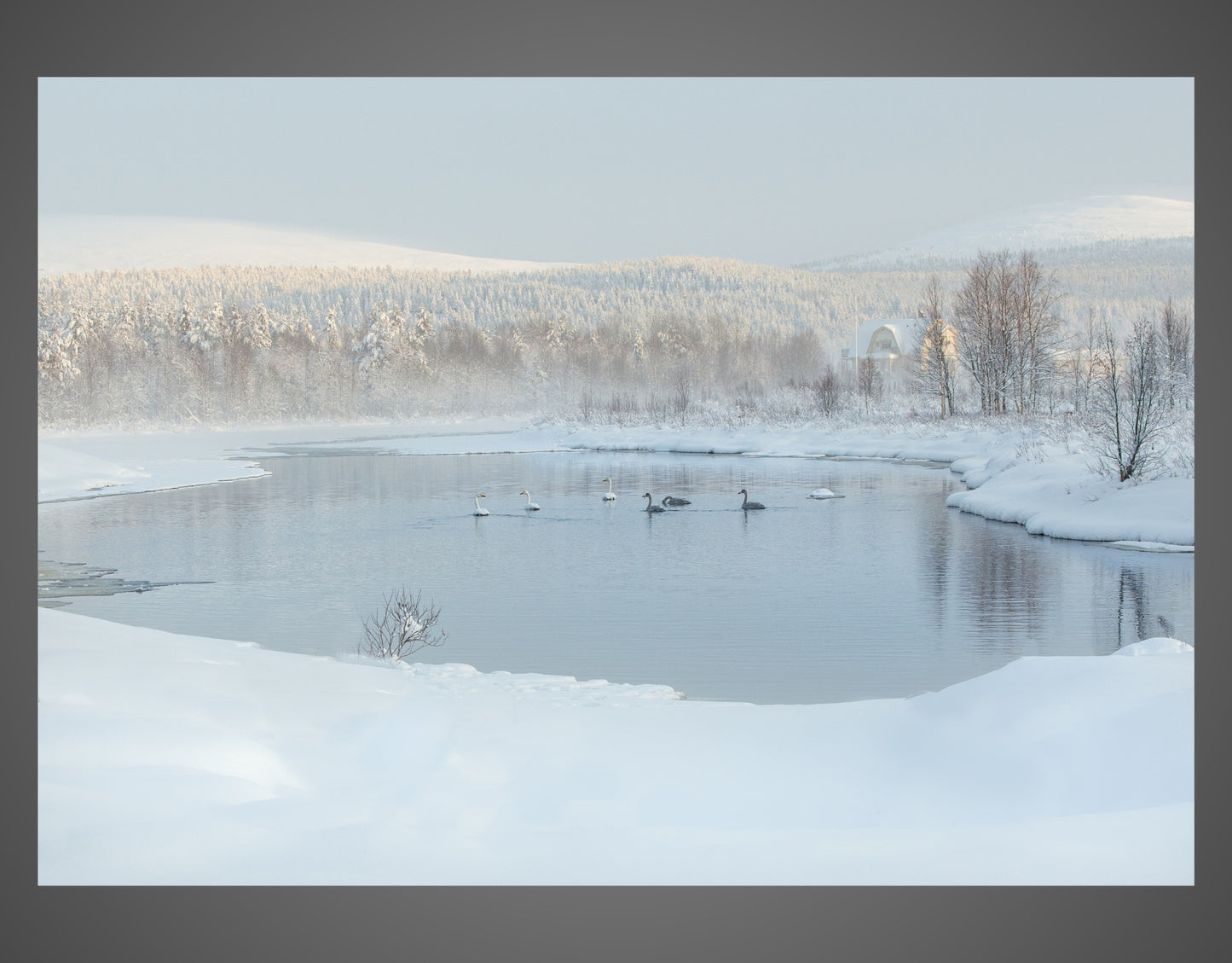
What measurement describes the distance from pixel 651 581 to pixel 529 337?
70.0 m

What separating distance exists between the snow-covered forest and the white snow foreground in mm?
29337

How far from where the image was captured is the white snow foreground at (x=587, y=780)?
4246mm

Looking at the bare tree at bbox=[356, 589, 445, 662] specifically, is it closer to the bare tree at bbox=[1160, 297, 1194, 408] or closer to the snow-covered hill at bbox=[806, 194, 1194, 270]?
the snow-covered hill at bbox=[806, 194, 1194, 270]

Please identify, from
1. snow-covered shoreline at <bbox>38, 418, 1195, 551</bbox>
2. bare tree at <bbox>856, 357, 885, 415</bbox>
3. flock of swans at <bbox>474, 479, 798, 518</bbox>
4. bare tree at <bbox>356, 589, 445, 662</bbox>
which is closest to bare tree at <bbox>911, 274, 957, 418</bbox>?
A: bare tree at <bbox>856, 357, 885, 415</bbox>

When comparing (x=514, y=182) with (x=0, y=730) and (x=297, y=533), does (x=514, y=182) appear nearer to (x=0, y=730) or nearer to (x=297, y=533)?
(x=0, y=730)

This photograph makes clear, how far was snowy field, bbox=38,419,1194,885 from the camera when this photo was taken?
167 inches

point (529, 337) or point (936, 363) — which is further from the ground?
point (529, 337)

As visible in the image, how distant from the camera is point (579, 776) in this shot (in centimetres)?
550

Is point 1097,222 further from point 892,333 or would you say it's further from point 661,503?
point 892,333

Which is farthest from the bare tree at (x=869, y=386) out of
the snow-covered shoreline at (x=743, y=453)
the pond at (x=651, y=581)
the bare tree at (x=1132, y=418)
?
the bare tree at (x=1132, y=418)

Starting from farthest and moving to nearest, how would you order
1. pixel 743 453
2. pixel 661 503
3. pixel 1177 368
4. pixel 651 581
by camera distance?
pixel 743 453
pixel 1177 368
pixel 661 503
pixel 651 581

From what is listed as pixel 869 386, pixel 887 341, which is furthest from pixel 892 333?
pixel 869 386

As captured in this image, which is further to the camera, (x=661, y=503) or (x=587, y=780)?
(x=661, y=503)

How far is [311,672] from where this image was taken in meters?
7.45
